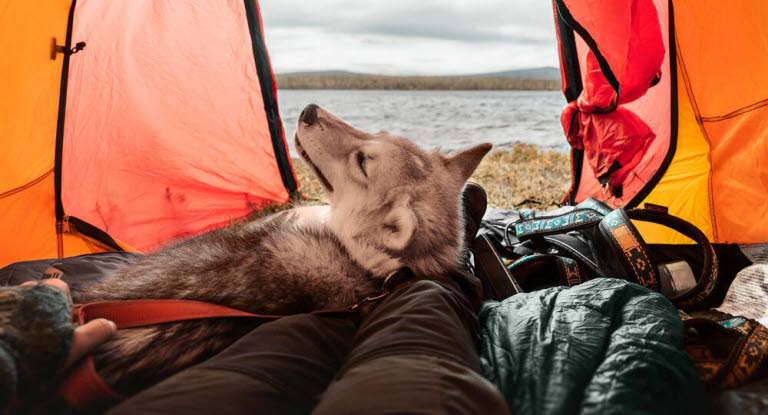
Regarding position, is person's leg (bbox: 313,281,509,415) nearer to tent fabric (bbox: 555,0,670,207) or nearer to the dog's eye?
the dog's eye

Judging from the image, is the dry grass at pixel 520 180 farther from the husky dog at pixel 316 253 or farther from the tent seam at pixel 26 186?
the tent seam at pixel 26 186

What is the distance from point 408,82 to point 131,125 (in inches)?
2097

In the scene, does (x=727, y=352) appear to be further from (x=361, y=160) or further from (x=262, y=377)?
(x=361, y=160)

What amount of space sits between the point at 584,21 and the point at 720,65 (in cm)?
93

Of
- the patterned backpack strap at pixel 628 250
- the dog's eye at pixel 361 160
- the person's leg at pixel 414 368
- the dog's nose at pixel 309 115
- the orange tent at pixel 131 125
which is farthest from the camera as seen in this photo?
the orange tent at pixel 131 125

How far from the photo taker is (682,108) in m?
3.39

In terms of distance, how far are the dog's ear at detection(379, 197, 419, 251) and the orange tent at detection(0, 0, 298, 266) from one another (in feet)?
8.77

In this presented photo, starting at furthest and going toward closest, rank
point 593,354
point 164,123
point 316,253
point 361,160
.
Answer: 1. point 164,123
2. point 361,160
3. point 316,253
4. point 593,354

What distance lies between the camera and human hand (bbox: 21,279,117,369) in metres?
1.27

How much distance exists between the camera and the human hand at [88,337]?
1273mm

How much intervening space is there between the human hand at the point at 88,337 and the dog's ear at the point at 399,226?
1136 millimetres

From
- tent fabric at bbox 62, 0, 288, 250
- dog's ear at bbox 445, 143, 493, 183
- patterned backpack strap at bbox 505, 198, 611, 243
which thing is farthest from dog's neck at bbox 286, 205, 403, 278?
tent fabric at bbox 62, 0, 288, 250

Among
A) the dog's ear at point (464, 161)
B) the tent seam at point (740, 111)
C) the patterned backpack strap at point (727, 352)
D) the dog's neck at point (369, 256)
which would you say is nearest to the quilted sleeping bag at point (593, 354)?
the patterned backpack strap at point (727, 352)

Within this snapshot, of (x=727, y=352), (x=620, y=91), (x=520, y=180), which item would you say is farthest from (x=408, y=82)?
(x=727, y=352)
